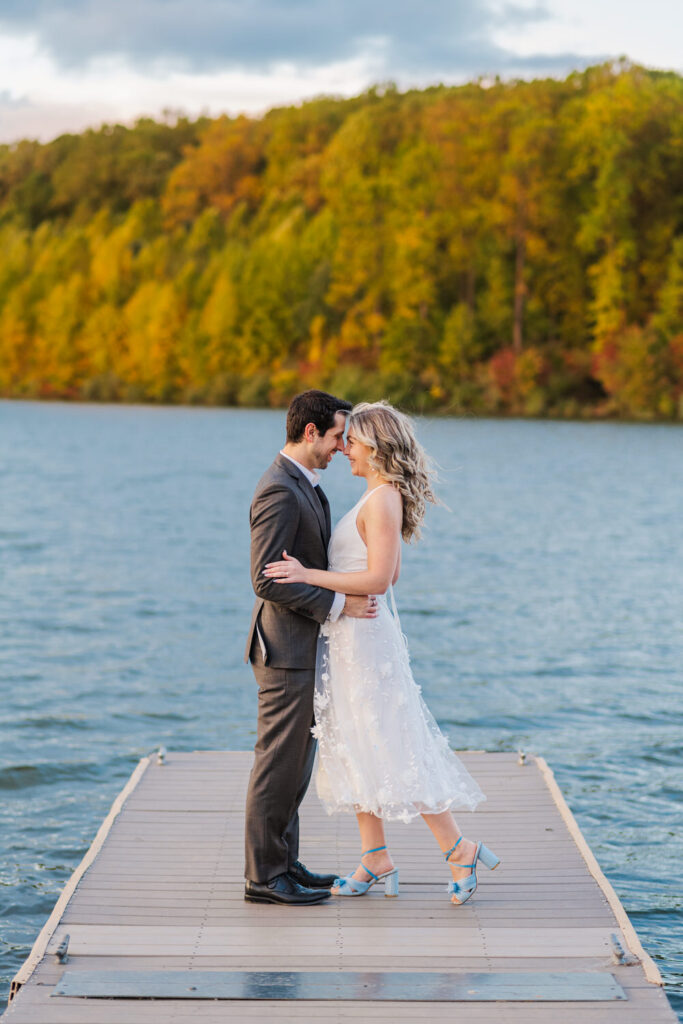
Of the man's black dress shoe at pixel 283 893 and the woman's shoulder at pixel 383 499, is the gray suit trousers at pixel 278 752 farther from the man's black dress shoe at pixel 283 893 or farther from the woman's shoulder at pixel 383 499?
the woman's shoulder at pixel 383 499

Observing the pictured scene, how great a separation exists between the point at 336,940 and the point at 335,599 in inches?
51.9

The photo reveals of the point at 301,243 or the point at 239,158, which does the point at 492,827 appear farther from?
the point at 239,158

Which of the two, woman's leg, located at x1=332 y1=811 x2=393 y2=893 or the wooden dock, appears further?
woman's leg, located at x1=332 y1=811 x2=393 y2=893

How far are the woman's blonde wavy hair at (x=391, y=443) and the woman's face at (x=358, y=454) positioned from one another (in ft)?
0.07

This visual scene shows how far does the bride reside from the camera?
5105 millimetres

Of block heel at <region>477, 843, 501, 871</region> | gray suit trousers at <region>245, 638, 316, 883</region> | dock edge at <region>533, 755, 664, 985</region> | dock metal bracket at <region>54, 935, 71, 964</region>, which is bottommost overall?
dock edge at <region>533, 755, 664, 985</region>

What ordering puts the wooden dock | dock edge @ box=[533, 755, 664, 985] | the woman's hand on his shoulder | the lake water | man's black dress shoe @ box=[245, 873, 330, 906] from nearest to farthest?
the wooden dock < dock edge @ box=[533, 755, 664, 985] < the woman's hand on his shoulder < man's black dress shoe @ box=[245, 873, 330, 906] < the lake water

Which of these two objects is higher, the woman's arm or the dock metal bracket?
the woman's arm

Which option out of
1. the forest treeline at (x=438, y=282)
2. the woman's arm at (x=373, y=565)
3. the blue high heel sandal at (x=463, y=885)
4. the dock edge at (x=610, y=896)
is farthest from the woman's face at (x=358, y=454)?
the forest treeline at (x=438, y=282)

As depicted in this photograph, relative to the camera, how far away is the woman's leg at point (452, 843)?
5.38 m

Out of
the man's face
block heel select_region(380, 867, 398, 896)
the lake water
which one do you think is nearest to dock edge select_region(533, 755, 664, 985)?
the lake water

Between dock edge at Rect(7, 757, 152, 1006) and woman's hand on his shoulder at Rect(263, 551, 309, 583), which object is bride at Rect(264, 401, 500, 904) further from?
dock edge at Rect(7, 757, 152, 1006)

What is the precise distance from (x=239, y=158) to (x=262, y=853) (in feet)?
360

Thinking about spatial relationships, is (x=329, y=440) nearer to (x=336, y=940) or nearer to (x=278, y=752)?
(x=278, y=752)
